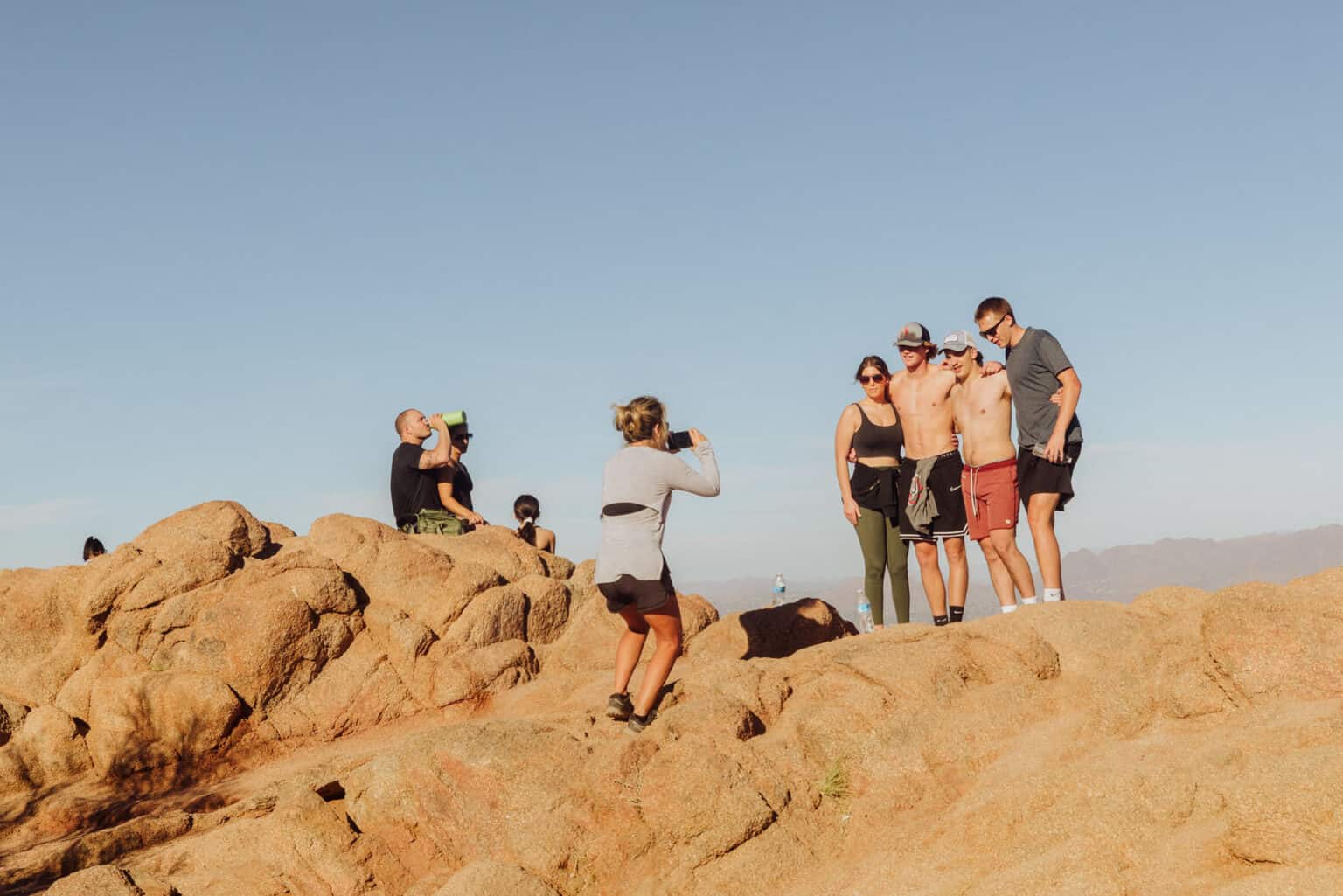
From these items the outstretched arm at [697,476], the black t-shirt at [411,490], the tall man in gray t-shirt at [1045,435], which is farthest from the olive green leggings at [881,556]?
the black t-shirt at [411,490]

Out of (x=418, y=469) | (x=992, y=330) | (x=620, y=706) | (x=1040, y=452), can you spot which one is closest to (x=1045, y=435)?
(x=1040, y=452)

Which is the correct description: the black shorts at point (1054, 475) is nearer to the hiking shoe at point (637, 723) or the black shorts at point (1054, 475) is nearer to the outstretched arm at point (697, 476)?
the outstretched arm at point (697, 476)

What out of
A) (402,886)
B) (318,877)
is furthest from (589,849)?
(318,877)

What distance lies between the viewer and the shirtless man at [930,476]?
358 inches

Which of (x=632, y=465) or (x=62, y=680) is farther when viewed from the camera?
(x=62, y=680)

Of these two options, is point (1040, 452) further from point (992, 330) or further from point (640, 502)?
point (640, 502)

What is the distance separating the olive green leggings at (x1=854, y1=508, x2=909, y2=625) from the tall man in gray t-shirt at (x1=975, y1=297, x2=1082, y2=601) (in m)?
1.18

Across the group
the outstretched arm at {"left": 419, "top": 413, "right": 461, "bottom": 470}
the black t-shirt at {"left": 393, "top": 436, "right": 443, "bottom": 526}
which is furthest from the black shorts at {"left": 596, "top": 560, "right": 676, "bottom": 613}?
the black t-shirt at {"left": 393, "top": 436, "right": 443, "bottom": 526}

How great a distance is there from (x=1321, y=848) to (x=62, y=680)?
1067cm

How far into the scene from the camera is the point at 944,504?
29.8ft

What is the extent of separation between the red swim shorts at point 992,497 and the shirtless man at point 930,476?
0.16 m

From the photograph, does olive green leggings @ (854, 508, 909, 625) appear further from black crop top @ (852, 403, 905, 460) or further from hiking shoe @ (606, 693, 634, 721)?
hiking shoe @ (606, 693, 634, 721)

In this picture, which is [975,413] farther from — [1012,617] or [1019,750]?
[1019,750]

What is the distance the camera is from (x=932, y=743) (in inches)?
249
